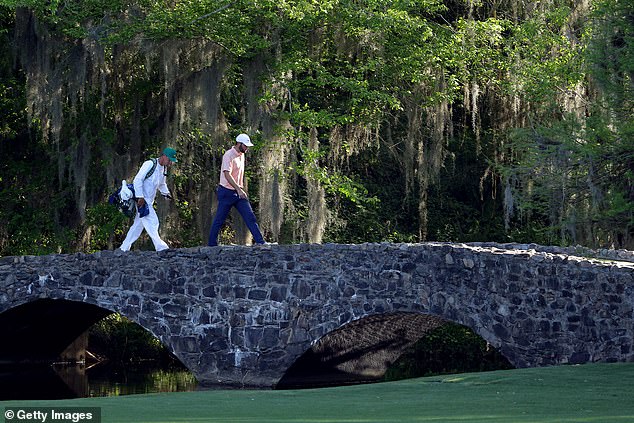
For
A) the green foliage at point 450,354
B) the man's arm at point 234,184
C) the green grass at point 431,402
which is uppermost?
the man's arm at point 234,184

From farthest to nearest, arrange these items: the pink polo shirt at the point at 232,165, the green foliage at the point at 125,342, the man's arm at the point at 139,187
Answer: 1. the green foliage at the point at 125,342
2. the man's arm at the point at 139,187
3. the pink polo shirt at the point at 232,165

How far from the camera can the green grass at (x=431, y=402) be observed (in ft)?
32.9

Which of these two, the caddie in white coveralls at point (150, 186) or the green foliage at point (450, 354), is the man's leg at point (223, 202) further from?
the green foliage at point (450, 354)

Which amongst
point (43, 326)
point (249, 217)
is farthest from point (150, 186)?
point (43, 326)

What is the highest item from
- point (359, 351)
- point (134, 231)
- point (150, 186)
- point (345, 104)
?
point (345, 104)

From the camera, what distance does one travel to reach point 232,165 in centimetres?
1702

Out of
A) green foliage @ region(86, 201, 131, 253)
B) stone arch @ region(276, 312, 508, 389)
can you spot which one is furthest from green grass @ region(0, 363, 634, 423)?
Result: green foliage @ region(86, 201, 131, 253)

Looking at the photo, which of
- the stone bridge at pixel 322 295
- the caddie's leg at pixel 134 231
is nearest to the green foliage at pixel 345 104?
the stone bridge at pixel 322 295

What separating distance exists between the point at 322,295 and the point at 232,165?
81.3 inches

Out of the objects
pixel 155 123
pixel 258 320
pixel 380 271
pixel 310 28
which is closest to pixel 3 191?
pixel 155 123

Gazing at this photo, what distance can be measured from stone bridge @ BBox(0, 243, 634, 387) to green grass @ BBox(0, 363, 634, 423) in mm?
1322

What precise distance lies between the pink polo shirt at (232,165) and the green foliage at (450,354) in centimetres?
657

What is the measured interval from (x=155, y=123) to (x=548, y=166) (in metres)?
6.92

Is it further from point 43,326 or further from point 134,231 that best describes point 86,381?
point 134,231
